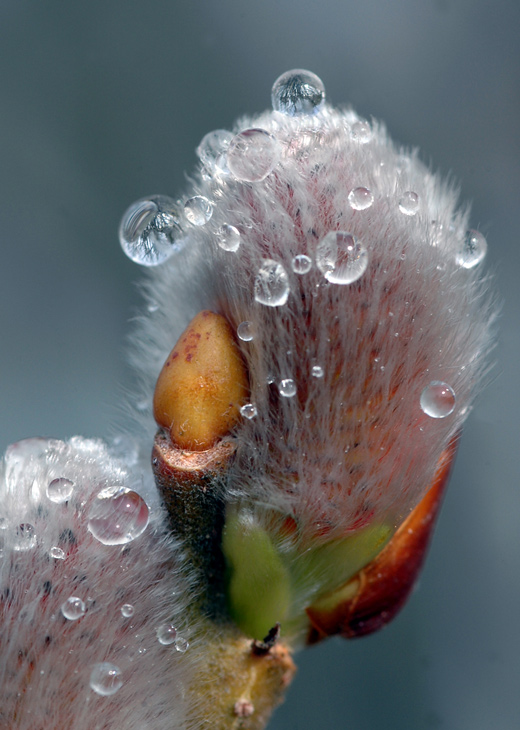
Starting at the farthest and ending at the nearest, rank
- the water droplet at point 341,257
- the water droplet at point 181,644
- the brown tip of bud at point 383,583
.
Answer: the brown tip of bud at point 383,583, the water droplet at point 181,644, the water droplet at point 341,257

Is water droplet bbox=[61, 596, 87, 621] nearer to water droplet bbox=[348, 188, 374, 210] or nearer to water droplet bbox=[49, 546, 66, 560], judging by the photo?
water droplet bbox=[49, 546, 66, 560]

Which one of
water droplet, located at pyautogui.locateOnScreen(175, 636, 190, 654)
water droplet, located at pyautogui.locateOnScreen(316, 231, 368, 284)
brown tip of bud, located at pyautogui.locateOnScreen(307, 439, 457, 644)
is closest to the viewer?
water droplet, located at pyautogui.locateOnScreen(316, 231, 368, 284)

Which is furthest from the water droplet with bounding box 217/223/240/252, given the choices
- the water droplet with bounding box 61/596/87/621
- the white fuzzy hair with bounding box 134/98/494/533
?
the water droplet with bounding box 61/596/87/621

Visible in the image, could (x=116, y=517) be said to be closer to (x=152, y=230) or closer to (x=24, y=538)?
(x=24, y=538)

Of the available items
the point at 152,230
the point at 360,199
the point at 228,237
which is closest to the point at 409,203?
A: the point at 360,199

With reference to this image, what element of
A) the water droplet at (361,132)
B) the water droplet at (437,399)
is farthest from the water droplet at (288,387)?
the water droplet at (361,132)

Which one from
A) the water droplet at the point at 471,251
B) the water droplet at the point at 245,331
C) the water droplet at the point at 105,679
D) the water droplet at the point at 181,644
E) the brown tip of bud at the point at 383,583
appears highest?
the water droplet at the point at 471,251

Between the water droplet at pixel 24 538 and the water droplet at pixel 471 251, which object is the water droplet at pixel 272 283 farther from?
the water droplet at pixel 24 538
